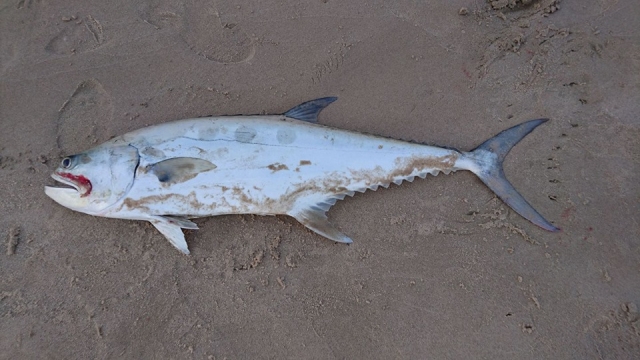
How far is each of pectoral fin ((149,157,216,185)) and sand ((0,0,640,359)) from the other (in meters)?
0.45

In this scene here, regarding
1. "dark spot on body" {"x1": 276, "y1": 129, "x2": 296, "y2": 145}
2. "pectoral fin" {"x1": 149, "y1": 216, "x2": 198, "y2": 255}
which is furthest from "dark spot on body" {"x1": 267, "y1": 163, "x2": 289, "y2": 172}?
"pectoral fin" {"x1": 149, "y1": 216, "x2": 198, "y2": 255}

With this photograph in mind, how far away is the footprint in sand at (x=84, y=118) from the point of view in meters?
3.16

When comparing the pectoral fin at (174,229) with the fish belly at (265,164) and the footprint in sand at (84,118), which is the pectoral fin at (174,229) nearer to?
the fish belly at (265,164)

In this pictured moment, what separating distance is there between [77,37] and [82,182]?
1463 mm

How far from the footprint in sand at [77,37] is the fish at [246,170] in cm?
110

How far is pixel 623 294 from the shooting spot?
2.78m

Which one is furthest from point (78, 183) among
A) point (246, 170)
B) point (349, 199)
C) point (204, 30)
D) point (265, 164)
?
point (349, 199)

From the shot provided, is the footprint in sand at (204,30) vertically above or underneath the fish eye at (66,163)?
above

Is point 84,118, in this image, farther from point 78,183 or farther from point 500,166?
point 500,166

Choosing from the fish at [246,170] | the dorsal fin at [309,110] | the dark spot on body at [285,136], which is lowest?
the fish at [246,170]

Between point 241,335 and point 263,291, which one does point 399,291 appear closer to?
point 263,291

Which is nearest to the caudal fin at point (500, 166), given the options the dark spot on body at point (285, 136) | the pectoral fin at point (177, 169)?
the dark spot on body at point (285, 136)

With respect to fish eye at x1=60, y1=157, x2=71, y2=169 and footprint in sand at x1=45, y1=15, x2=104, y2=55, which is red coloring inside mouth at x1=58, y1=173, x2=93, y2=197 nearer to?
fish eye at x1=60, y1=157, x2=71, y2=169

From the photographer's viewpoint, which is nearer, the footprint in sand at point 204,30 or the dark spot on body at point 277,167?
the dark spot on body at point 277,167
